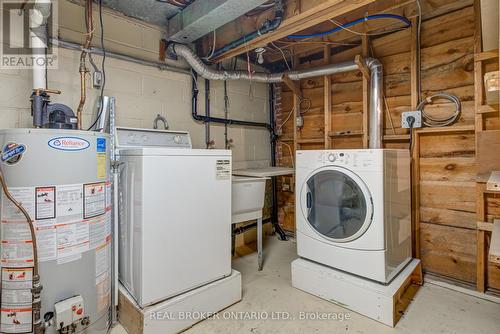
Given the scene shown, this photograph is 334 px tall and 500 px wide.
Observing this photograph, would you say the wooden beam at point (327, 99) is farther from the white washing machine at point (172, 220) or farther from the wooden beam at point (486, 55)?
the white washing machine at point (172, 220)

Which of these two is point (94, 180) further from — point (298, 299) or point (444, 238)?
point (444, 238)

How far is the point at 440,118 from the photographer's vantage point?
7.33 feet

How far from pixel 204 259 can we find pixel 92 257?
0.67 m

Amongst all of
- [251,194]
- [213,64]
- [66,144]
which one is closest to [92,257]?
[66,144]

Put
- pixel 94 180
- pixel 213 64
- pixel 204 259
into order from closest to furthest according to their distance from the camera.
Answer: pixel 94 180
pixel 204 259
pixel 213 64

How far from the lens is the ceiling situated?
6.72 feet

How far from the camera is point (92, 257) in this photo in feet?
4.81

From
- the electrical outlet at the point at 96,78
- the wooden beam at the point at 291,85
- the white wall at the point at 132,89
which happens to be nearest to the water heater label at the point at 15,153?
the white wall at the point at 132,89

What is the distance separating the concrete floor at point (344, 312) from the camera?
5.52 ft

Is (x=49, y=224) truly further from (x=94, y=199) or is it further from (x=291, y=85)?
(x=291, y=85)

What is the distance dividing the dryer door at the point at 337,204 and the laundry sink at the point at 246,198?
17.4 inches

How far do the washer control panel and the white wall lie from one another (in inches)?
6.0

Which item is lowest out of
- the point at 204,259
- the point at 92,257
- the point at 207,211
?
the point at 204,259

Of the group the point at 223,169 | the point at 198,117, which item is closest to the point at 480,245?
the point at 223,169
